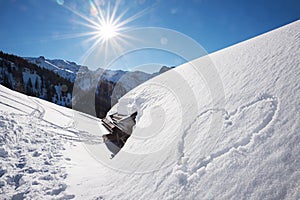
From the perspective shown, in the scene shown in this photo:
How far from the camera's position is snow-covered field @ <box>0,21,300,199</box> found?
1.57m

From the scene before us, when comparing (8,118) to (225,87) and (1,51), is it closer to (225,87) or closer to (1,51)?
(225,87)

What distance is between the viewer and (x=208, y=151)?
2.08 m

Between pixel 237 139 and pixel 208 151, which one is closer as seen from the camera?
pixel 237 139

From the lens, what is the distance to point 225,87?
3.15m

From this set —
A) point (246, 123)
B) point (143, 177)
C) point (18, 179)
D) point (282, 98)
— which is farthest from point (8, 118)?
point (282, 98)

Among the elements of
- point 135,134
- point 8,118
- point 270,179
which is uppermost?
point 8,118

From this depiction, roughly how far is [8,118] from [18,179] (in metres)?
2.98

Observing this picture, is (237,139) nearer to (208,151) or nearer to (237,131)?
(237,131)

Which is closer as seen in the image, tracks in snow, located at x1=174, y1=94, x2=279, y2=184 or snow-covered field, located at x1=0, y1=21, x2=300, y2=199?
snow-covered field, located at x1=0, y1=21, x2=300, y2=199

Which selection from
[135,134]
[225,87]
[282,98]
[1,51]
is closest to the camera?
[282,98]

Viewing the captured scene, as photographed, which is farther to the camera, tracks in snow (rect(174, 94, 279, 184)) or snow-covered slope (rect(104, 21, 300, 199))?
tracks in snow (rect(174, 94, 279, 184))

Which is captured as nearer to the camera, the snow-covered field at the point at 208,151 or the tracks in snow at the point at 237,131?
the snow-covered field at the point at 208,151

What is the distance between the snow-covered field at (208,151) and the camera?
1571 millimetres

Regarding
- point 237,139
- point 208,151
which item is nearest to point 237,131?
point 237,139
